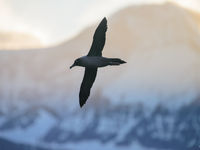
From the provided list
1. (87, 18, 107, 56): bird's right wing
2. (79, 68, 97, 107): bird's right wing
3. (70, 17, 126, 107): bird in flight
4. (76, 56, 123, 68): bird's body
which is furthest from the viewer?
(79, 68, 97, 107): bird's right wing

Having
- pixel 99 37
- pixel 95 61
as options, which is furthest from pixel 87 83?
pixel 99 37

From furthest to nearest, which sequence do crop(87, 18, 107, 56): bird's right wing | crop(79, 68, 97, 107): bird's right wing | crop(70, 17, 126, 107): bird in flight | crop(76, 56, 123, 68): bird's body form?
1. crop(79, 68, 97, 107): bird's right wing
2. crop(87, 18, 107, 56): bird's right wing
3. crop(70, 17, 126, 107): bird in flight
4. crop(76, 56, 123, 68): bird's body

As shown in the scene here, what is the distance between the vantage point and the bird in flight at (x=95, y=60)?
27812mm

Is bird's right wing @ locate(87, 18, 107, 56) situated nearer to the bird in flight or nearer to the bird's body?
the bird in flight

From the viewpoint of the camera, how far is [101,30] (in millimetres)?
28875

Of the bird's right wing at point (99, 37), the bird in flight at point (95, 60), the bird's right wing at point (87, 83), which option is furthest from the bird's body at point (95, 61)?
the bird's right wing at point (87, 83)

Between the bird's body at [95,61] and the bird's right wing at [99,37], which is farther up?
the bird's right wing at [99,37]

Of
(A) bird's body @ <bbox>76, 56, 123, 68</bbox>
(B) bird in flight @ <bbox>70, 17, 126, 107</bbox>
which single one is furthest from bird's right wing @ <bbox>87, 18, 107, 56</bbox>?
(A) bird's body @ <bbox>76, 56, 123, 68</bbox>

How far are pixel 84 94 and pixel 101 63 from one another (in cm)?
301

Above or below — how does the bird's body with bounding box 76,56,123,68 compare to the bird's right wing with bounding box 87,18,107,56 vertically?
below

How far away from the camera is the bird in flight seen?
27812 millimetres

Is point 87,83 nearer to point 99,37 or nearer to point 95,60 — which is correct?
point 95,60

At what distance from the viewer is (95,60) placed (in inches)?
1105

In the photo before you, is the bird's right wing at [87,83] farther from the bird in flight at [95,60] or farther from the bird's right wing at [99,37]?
the bird's right wing at [99,37]
